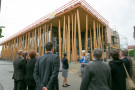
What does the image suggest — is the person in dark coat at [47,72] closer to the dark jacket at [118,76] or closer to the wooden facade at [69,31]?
the dark jacket at [118,76]

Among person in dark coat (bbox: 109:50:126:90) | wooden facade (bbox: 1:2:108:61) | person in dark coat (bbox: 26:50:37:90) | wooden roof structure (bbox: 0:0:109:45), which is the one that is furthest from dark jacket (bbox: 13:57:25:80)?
wooden roof structure (bbox: 0:0:109:45)

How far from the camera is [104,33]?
19547 millimetres

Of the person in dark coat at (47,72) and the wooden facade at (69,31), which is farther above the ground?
the wooden facade at (69,31)

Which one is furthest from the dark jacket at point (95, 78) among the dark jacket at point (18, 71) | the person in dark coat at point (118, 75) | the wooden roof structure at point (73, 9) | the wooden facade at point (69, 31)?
the wooden roof structure at point (73, 9)

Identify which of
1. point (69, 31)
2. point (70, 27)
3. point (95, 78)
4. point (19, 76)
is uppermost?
point (70, 27)

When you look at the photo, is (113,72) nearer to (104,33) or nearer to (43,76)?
(43,76)

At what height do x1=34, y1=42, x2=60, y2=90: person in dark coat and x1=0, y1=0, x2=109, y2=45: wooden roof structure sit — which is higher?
x1=0, y1=0, x2=109, y2=45: wooden roof structure

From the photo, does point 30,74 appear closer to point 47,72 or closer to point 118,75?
point 47,72

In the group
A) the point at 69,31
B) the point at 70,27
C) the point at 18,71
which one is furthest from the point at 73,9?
the point at 18,71

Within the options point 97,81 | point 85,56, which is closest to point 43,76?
point 97,81

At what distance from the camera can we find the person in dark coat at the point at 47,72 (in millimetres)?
2430

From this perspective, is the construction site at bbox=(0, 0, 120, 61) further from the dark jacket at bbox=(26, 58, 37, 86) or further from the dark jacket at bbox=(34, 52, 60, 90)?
the dark jacket at bbox=(34, 52, 60, 90)

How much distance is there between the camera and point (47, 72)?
8.09ft

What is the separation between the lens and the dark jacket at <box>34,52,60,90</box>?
7.99ft
